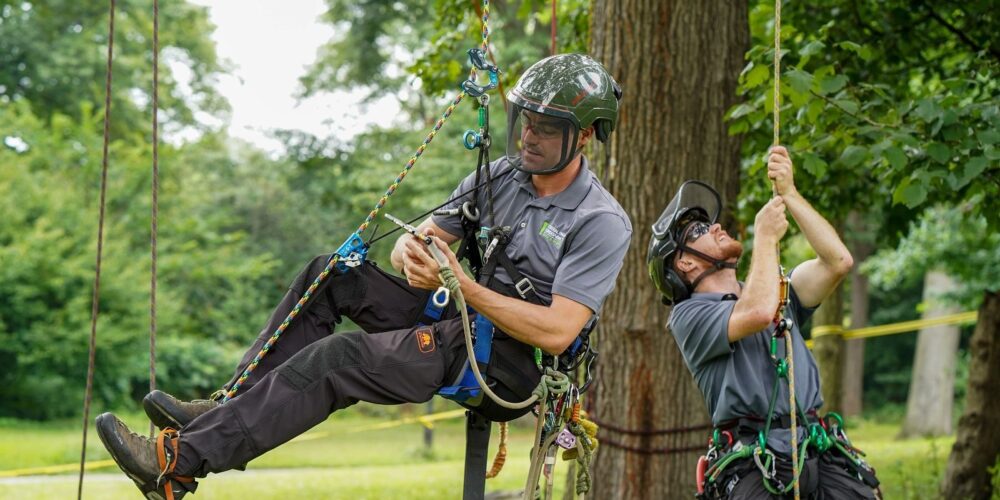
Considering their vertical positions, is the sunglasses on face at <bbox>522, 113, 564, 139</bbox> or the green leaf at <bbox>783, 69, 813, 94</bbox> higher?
the green leaf at <bbox>783, 69, 813, 94</bbox>

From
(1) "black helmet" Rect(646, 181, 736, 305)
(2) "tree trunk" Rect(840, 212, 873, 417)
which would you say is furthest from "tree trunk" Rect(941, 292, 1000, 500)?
(2) "tree trunk" Rect(840, 212, 873, 417)

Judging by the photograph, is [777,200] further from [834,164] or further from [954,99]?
[834,164]

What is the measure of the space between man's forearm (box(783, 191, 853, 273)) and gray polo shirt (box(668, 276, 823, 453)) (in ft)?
0.84

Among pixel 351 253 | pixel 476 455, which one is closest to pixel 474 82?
pixel 351 253

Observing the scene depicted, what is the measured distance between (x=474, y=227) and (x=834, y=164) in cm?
319

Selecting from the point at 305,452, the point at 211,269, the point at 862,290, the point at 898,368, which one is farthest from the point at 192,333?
the point at 898,368

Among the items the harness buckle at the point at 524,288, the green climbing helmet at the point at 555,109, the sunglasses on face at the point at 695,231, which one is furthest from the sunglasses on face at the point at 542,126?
the sunglasses on face at the point at 695,231

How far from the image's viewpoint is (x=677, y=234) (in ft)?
14.6

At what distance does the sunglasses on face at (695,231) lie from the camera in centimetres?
444

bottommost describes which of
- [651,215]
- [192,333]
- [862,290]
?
[651,215]

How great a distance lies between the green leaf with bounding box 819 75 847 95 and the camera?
18.3ft

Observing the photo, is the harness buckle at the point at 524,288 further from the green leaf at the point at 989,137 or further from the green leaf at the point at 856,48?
the green leaf at the point at 989,137

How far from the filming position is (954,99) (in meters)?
5.70

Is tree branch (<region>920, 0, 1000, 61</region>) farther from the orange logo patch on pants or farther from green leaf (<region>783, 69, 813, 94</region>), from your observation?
the orange logo patch on pants
